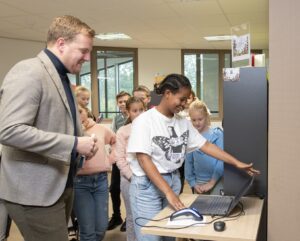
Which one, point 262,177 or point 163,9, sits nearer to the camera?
point 262,177

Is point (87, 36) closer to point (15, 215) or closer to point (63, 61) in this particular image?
point (63, 61)

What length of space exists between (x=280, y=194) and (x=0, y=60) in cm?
613

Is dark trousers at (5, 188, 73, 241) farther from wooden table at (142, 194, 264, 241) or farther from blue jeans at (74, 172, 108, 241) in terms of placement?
blue jeans at (74, 172, 108, 241)

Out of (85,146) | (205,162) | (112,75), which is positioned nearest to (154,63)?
(112,75)

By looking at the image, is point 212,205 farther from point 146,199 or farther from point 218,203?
point 146,199

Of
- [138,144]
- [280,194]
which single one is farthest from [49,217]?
[280,194]

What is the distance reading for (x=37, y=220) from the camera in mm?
1378

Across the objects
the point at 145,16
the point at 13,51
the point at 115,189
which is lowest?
the point at 115,189

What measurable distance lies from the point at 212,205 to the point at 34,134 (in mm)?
1031

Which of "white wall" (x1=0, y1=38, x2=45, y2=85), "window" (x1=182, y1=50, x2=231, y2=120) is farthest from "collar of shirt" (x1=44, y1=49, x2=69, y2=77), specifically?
"window" (x1=182, y1=50, x2=231, y2=120)

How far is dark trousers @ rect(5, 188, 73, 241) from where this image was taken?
1.37 m

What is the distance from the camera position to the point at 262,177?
2088mm

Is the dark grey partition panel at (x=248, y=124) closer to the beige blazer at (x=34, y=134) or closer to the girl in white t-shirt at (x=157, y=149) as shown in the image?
the girl in white t-shirt at (x=157, y=149)

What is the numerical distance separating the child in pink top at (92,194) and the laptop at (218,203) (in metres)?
0.84
